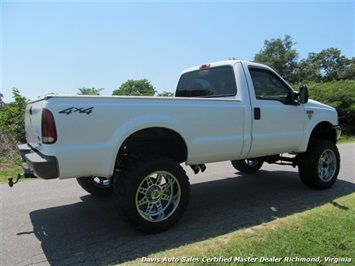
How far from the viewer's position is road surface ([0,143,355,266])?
10.7ft

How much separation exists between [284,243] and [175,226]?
1.33 meters

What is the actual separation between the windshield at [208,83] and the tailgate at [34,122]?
2592 mm

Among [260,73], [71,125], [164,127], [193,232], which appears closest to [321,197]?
[260,73]

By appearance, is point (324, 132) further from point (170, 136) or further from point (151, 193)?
point (151, 193)

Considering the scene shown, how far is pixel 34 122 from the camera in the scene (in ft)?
12.0

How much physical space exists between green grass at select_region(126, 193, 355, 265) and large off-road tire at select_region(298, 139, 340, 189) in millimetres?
1508

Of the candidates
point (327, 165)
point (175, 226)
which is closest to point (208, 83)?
point (175, 226)

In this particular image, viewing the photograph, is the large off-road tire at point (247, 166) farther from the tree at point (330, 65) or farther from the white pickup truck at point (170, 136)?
the tree at point (330, 65)

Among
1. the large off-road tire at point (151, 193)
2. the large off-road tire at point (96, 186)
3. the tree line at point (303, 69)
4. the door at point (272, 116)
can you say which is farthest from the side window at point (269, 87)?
the tree line at point (303, 69)

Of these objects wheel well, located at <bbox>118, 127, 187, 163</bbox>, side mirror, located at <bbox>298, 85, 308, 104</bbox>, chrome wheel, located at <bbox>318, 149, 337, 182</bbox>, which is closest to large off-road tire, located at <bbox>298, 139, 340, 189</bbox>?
chrome wheel, located at <bbox>318, 149, 337, 182</bbox>

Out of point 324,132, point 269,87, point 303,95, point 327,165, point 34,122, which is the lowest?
point 327,165

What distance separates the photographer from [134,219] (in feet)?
11.5

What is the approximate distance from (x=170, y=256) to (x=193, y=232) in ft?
2.21

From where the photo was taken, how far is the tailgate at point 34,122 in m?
3.38
